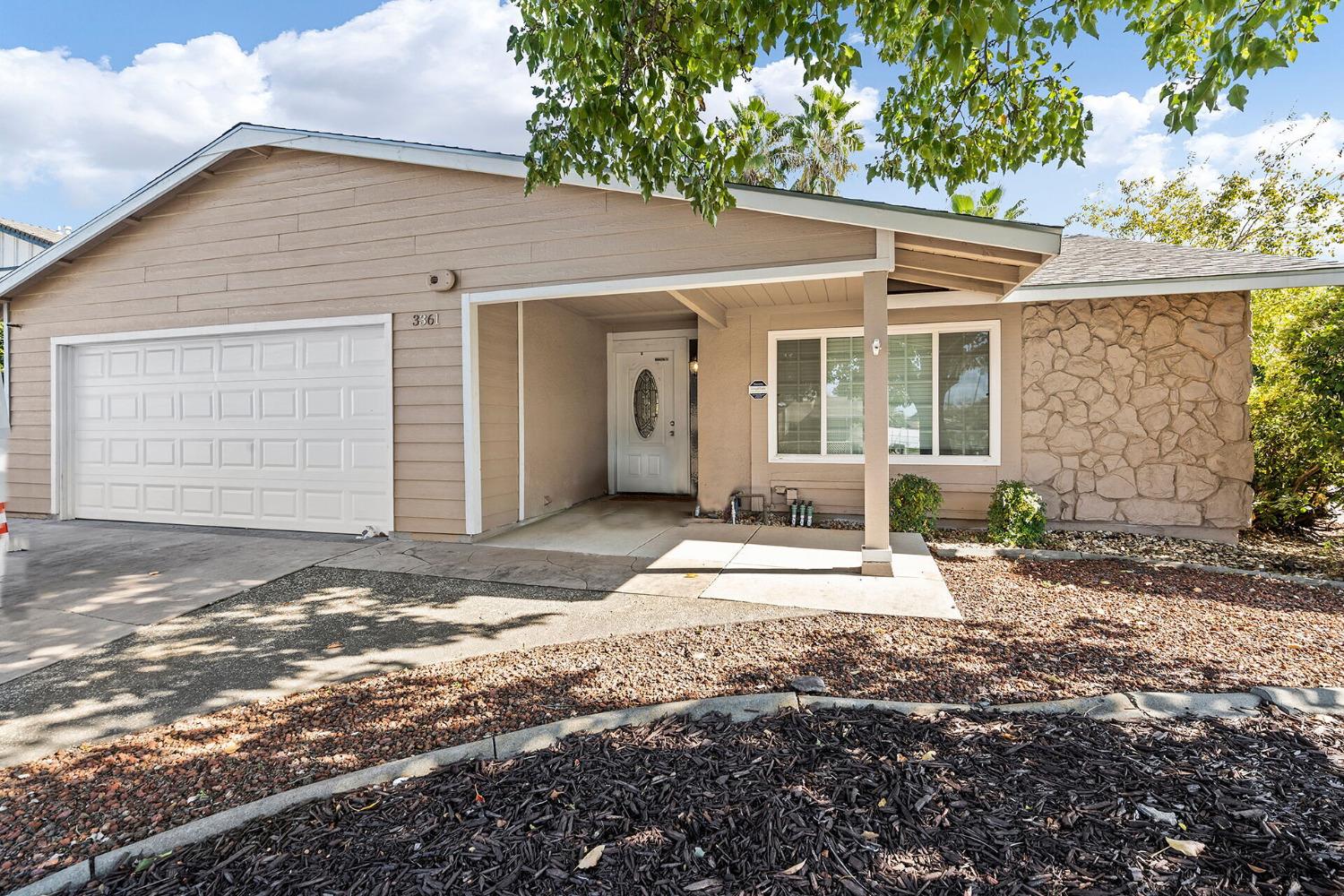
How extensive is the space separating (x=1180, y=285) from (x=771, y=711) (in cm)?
598

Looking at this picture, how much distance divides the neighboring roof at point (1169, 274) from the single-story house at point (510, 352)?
33 mm

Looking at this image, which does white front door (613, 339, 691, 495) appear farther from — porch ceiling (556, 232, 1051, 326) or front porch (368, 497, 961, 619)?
front porch (368, 497, 961, 619)

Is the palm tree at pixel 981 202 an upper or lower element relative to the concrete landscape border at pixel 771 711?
upper

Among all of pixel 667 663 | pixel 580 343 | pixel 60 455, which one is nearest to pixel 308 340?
pixel 580 343

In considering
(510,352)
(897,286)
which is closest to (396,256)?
(510,352)

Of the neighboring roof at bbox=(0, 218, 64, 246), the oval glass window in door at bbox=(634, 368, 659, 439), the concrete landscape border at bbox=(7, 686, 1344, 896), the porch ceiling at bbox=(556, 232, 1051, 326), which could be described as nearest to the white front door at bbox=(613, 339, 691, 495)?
the oval glass window in door at bbox=(634, 368, 659, 439)

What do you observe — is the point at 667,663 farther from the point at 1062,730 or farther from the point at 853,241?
the point at 853,241

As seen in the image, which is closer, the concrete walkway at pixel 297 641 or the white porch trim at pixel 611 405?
the concrete walkway at pixel 297 641

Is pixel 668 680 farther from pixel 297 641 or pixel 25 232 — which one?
pixel 25 232

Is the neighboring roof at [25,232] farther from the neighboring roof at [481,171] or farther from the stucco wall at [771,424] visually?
the stucco wall at [771,424]

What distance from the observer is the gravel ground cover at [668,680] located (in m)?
2.05

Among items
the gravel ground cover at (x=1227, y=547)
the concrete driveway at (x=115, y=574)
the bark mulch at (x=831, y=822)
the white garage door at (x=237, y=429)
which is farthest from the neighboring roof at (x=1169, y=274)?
the concrete driveway at (x=115, y=574)

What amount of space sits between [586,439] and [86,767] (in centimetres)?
670

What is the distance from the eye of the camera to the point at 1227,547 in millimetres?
6098
